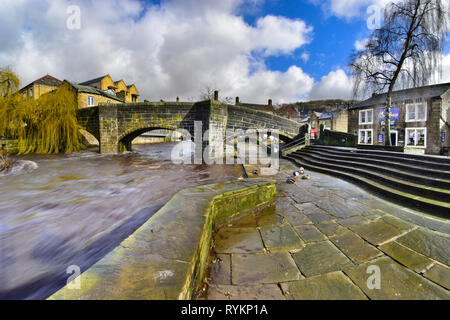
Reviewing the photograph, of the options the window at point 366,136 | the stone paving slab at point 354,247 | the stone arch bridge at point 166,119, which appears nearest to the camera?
the stone paving slab at point 354,247

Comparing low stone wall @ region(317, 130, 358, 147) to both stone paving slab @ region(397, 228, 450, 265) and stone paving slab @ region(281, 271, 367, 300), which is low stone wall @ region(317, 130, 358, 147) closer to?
stone paving slab @ region(397, 228, 450, 265)

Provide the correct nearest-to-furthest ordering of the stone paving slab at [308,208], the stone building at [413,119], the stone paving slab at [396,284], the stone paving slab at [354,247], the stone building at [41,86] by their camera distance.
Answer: the stone paving slab at [396,284], the stone paving slab at [354,247], the stone paving slab at [308,208], the stone building at [413,119], the stone building at [41,86]

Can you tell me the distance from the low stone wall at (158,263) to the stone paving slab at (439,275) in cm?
218

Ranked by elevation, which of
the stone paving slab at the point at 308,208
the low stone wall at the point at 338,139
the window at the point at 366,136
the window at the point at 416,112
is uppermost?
the window at the point at 416,112

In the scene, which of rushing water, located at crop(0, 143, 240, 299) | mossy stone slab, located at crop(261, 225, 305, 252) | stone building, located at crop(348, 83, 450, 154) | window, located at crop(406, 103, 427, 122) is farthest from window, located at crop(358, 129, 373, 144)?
mossy stone slab, located at crop(261, 225, 305, 252)

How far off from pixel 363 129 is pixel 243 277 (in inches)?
1098

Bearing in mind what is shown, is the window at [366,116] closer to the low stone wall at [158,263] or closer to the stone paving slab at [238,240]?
the stone paving slab at [238,240]

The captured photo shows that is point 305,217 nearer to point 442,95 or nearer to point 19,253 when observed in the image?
point 19,253

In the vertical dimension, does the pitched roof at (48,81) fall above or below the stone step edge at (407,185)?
above

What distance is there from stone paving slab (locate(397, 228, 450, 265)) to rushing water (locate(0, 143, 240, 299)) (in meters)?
4.06

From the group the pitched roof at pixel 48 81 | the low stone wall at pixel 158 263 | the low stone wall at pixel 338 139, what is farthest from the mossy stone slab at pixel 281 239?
the pitched roof at pixel 48 81

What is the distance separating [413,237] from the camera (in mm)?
2469

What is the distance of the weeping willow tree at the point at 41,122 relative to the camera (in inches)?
483
